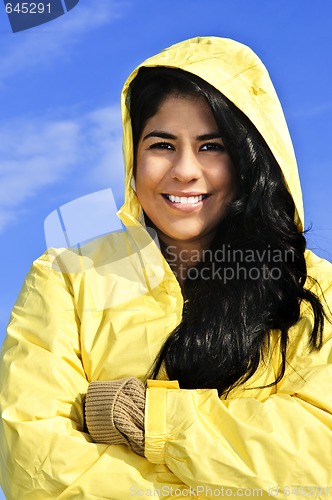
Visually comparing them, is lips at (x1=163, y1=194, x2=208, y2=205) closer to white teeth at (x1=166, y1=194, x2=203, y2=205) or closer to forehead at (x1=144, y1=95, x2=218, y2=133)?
white teeth at (x1=166, y1=194, x2=203, y2=205)

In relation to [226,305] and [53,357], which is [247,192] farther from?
[53,357]

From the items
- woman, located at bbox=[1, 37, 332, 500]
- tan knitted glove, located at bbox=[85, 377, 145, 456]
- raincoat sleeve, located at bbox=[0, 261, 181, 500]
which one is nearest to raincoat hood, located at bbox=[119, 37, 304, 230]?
woman, located at bbox=[1, 37, 332, 500]

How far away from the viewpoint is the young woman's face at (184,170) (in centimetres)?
342

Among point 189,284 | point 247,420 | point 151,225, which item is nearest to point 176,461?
point 247,420

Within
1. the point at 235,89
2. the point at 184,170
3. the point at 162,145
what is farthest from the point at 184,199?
the point at 235,89

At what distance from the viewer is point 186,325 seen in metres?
3.41

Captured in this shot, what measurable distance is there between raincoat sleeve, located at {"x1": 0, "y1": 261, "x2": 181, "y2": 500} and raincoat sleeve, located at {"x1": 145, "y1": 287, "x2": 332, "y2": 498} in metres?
0.15

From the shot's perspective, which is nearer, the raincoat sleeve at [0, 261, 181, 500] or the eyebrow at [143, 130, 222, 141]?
the raincoat sleeve at [0, 261, 181, 500]

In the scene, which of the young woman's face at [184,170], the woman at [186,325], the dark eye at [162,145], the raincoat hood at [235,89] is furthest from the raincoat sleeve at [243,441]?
the dark eye at [162,145]

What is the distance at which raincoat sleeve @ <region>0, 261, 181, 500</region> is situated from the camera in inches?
115

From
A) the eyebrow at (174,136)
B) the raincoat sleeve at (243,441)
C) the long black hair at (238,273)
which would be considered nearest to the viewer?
the raincoat sleeve at (243,441)

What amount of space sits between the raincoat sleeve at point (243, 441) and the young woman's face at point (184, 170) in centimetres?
86

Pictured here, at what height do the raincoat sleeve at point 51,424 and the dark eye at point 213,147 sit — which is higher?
the dark eye at point 213,147

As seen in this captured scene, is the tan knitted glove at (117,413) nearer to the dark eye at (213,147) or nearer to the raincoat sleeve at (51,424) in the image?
the raincoat sleeve at (51,424)
